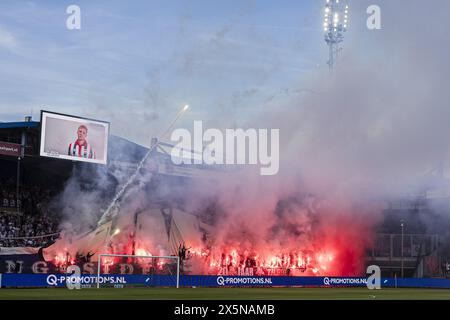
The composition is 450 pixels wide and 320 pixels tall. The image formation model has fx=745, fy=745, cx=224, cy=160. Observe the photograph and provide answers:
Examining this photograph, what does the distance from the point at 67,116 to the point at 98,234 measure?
12322 millimetres

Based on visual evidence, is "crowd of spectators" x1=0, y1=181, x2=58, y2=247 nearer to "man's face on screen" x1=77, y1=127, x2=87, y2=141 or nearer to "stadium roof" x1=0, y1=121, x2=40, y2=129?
→ "stadium roof" x1=0, y1=121, x2=40, y2=129

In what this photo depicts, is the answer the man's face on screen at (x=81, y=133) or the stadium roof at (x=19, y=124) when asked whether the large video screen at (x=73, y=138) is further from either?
the stadium roof at (x=19, y=124)

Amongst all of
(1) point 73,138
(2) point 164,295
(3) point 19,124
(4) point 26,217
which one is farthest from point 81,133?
(2) point 164,295

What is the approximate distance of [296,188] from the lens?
86.5m

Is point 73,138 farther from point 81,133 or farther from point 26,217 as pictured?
point 26,217

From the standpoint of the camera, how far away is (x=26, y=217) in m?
75.6

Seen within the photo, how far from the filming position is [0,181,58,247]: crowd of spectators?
2804 inches

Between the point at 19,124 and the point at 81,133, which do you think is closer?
the point at 19,124

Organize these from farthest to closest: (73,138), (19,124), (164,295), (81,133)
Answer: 1. (81,133)
2. (73,138)
3. (19,124)
4. (164,295)

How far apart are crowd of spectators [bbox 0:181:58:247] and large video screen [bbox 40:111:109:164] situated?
6710 mm

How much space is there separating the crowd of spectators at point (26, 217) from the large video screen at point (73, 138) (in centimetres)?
671

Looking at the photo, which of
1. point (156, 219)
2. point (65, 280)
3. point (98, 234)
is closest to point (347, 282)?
point (156, 219)

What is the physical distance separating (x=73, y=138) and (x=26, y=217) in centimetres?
934
